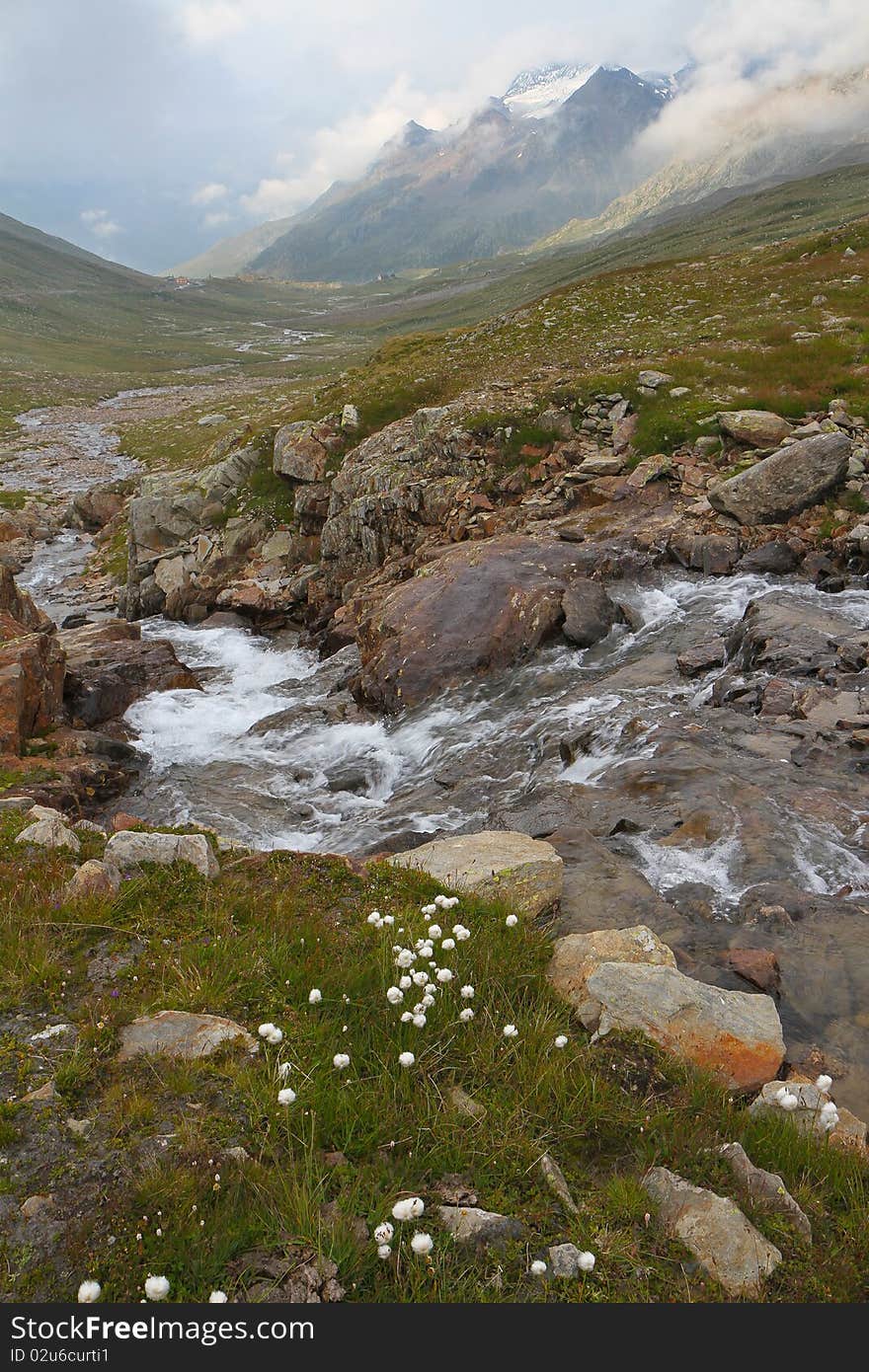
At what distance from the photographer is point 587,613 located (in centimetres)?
1944

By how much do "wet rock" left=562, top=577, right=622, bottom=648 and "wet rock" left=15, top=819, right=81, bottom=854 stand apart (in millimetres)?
13877

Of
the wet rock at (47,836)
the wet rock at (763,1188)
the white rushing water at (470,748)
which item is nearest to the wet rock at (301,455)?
the white rushing water at (470,748)

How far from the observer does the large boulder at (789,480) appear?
20.9 m

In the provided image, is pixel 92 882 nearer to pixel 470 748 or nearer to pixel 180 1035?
pixel 180 1035

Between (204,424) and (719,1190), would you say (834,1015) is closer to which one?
(719,1190)

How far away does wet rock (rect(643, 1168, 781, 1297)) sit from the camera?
410cm

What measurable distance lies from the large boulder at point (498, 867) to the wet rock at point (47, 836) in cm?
399

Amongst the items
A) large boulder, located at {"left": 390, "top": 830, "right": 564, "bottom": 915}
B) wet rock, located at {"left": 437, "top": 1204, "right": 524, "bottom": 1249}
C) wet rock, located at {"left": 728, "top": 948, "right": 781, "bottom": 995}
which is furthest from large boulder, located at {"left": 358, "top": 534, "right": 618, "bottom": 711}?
wet rock, located at {"left": 437, "top": 1204, "right": 524, "bottom": 1249}

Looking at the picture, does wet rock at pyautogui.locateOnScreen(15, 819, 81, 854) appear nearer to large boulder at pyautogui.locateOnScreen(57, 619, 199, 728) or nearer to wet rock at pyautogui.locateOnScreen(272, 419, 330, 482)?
large boulder at pyautogui.locateOnScreen(57, 619, 199, 728)

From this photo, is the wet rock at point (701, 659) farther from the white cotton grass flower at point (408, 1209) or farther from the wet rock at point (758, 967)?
the white cotton grass flower at point (408, 1209)

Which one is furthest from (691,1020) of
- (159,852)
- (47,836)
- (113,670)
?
(113,670)

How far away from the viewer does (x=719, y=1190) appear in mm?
4633

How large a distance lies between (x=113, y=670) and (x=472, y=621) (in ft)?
36.8

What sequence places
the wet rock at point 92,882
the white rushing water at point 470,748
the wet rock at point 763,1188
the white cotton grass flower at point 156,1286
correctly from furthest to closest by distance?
the white rushing water at point 470,748
the wet rock at point 92,882
the wet rock at point 763,1188
the white cotton grass flower at point 156,1286
